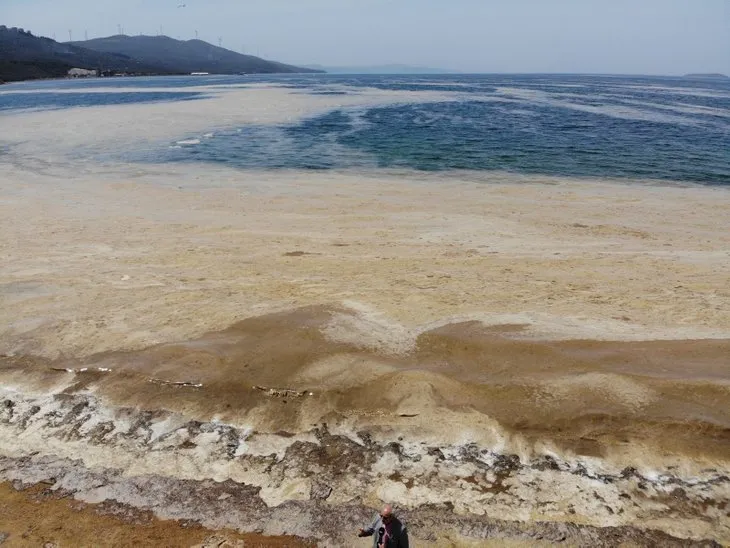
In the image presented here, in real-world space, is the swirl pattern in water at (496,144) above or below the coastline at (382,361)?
above

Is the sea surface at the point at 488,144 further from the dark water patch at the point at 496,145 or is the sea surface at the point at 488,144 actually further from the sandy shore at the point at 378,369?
the sandy shore at the point at 378,369

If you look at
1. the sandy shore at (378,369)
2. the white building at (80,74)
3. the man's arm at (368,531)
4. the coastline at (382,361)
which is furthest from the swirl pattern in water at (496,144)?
the white building at (80,74)

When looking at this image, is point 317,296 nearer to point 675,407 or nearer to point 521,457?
point 521,457

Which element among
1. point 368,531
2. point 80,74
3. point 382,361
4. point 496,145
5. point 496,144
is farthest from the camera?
point 80,74

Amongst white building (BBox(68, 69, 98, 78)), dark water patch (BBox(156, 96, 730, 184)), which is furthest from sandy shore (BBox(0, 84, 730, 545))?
white building (BBox(68, 69, 98, 78))

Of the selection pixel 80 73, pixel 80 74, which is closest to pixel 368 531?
pixel 80 73

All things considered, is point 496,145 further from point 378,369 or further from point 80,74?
point 80,74

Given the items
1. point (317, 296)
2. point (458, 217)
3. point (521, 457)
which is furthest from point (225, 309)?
point (458, 217)

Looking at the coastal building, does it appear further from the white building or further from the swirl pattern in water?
the swirl pattern in water
